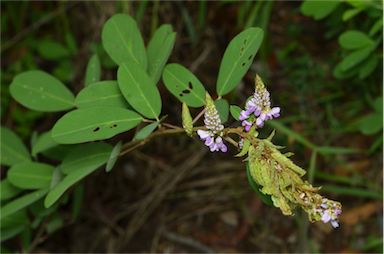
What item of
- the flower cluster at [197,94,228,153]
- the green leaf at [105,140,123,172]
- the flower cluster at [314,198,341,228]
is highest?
the flower cluster at [197,94,228,153]

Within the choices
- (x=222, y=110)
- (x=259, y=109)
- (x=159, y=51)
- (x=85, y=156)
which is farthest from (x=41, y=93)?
(x=259, y=109)

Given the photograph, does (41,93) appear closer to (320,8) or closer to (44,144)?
(44,144)

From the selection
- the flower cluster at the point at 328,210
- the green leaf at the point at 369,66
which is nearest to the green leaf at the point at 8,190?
the flower cluster at the point at 328,210

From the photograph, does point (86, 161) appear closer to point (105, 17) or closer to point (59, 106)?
point (59, 106)

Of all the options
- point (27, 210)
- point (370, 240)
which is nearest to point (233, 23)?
point (370, 240)

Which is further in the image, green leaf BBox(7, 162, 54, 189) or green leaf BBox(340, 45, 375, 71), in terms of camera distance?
green leaf BBox(340, 45, 375, 71)

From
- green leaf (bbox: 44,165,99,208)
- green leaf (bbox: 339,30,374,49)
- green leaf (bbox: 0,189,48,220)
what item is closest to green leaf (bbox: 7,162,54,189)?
green leaf (bbox: 0,189,48,220)

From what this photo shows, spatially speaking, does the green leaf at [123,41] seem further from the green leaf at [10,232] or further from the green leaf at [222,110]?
the green leaf at [10,232]

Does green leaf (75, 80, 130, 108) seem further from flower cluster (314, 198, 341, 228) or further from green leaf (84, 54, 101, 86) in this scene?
flower cluster (314, 198, 341, 228)
